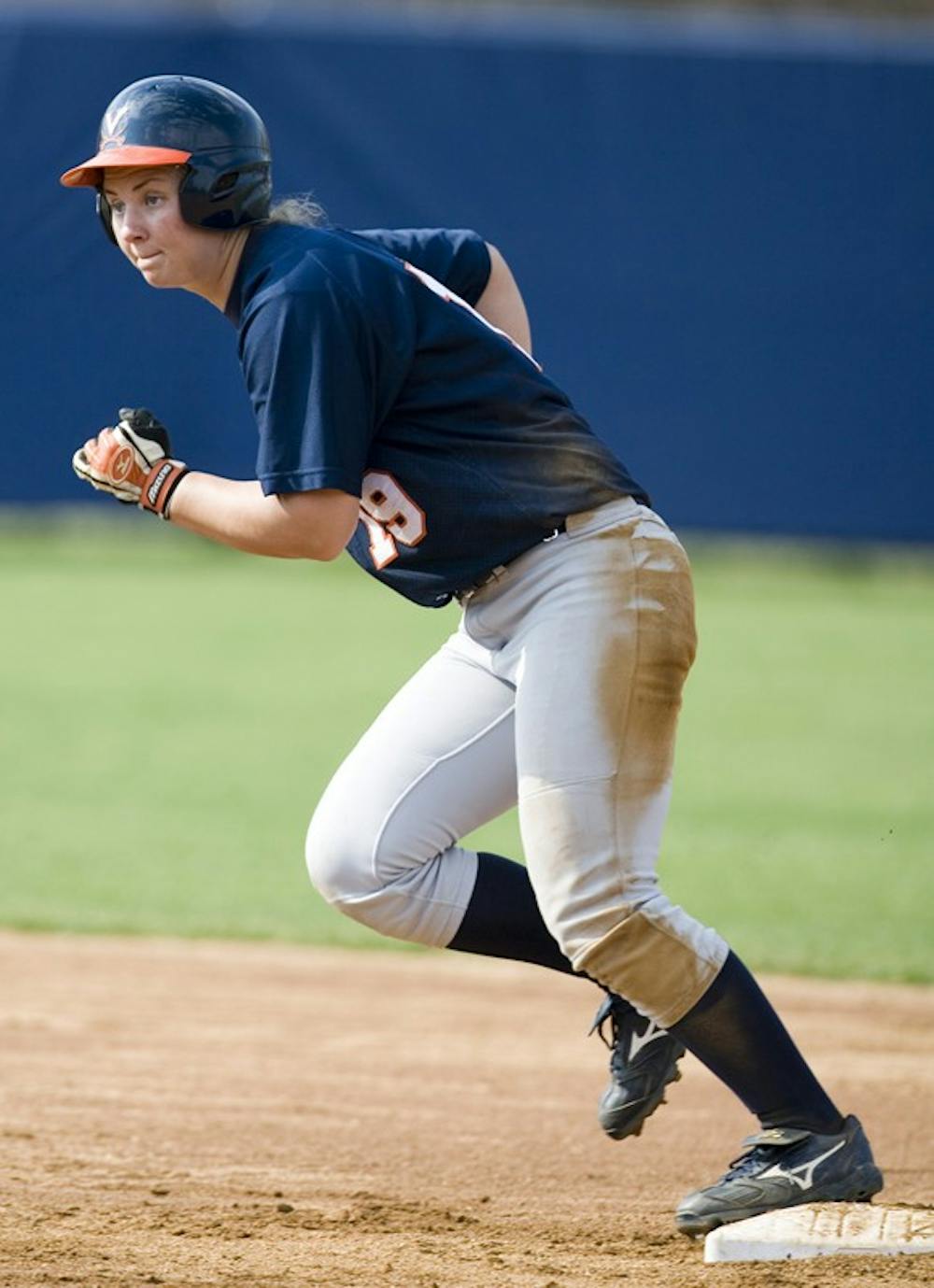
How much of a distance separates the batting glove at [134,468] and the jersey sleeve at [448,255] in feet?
1.99

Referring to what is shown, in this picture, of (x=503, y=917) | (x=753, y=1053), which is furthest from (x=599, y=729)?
(x=753, y=1053)

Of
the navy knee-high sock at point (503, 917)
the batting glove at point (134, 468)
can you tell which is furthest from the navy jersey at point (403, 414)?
the navy knee-high sock at point (503, 917)

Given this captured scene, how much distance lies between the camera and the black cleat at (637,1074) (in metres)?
3.58

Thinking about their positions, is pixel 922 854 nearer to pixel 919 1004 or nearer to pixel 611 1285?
pixel 919 1004

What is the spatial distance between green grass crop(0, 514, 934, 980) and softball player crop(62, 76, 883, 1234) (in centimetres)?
262

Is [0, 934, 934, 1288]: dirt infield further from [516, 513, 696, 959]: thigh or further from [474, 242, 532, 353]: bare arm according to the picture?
[474, 242, 532, 353]: bare arm

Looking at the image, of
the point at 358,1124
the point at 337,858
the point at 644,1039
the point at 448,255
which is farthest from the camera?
the point at 358,1124

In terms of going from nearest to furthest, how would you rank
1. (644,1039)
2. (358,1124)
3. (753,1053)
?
(753,1053) → (644,1039) → (358,1124)

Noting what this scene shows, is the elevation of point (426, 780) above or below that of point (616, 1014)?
above

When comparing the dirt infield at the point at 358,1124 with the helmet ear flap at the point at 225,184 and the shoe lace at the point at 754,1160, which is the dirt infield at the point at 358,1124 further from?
the helmet ear flap at the point at 225,184

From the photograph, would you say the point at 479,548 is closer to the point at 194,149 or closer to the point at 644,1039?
the point at 194,149

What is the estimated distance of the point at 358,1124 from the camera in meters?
4.41

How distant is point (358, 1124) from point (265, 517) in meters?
1.72

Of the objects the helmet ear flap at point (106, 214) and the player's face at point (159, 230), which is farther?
the helmet ear flap at point (106, 214)
